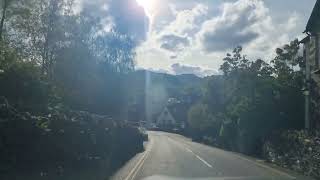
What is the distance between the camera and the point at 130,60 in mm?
72250

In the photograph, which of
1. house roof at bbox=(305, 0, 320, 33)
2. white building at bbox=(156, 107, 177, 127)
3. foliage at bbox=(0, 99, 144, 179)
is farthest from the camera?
white building at bbox=(156, 107, 177, 127)

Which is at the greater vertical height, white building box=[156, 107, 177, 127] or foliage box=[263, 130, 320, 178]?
white building box=[156, 107, 177, 127]

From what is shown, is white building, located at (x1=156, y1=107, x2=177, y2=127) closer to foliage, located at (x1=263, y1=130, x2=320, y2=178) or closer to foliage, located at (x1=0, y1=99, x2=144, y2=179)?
foliage, located at (x1=263, y1=130, x2=320, y2=178)

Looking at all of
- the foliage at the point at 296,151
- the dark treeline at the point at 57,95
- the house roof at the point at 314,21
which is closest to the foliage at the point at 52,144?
the dark treeline at the point at 57,95

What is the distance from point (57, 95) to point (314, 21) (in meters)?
19.0

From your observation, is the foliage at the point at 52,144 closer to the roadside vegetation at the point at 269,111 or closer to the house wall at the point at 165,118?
the roadside vegetation at the point at 269,111

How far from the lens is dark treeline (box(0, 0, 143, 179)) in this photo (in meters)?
16.6

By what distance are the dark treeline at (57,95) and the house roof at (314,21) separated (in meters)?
14.3

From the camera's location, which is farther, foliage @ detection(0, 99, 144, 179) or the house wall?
the house wall

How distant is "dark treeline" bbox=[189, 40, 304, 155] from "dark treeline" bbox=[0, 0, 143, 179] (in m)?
9.99

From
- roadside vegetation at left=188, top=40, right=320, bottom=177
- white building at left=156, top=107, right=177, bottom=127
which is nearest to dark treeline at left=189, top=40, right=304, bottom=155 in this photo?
roadside vegetation at left=188, top=40, right=320, bottom=177

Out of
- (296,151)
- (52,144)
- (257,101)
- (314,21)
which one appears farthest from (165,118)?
(52,144)

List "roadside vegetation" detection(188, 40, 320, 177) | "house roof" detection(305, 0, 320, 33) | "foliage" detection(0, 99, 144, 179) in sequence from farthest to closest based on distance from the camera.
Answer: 1. "house roof" detection(305, 0, 320, 33)
2. "roadside vegetation" detection(188, 40, 320, 177)
3. "foliage" detection(0, 99, 144, 179)

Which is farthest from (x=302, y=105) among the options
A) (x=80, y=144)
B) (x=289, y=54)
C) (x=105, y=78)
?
(x=80, y=144)
